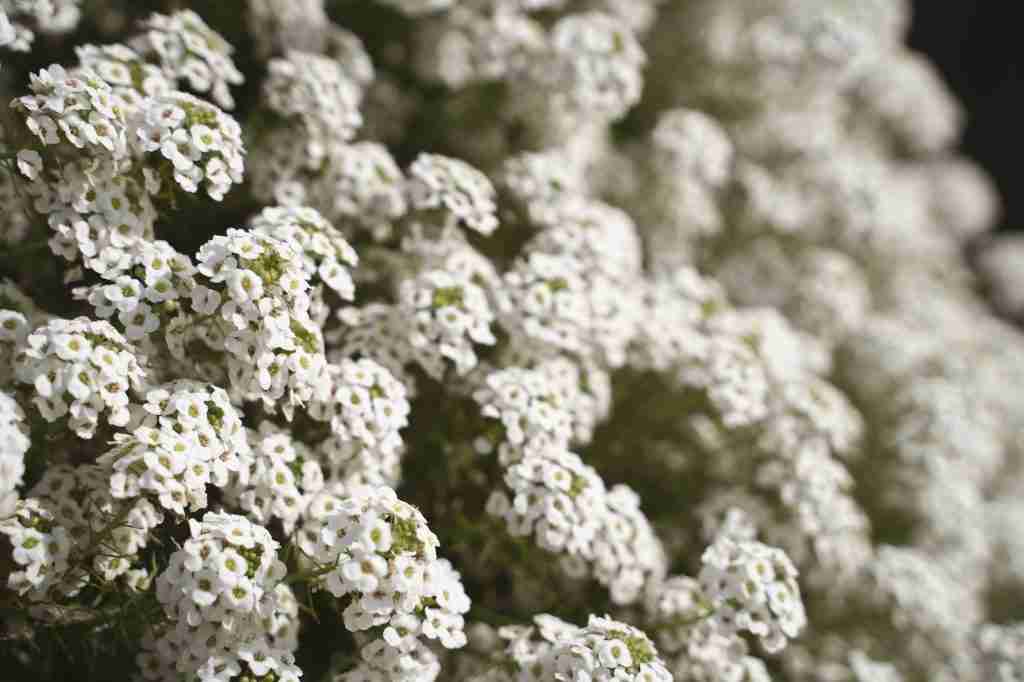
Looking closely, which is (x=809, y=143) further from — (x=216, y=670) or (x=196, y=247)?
(x=216, y=670)

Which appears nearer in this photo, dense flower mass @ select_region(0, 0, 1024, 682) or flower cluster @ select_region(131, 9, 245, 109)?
dense flower mass @ select_region(0, 0, 1024, 682)

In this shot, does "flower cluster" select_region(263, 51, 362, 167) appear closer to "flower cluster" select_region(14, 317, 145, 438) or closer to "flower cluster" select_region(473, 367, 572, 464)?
"flower cluster" select_region(473, 367, 572, 464)

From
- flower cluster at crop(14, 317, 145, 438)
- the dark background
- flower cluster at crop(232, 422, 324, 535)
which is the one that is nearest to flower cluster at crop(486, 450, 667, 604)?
flower cluster at crop(232, 422, 324, 535)

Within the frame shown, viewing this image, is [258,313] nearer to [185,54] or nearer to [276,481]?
[276,481]

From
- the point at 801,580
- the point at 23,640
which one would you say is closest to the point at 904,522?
the point at 801,580

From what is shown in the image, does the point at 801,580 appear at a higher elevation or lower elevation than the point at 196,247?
lower

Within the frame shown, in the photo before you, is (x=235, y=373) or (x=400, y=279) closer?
(x=235, y=373)

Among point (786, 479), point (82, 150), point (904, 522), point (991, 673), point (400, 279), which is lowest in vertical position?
point (904, 522)
